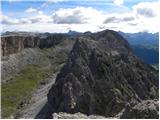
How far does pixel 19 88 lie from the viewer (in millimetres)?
150625

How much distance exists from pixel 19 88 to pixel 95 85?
263ft

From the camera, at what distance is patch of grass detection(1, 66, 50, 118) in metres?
116

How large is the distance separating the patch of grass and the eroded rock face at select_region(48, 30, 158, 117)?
26.9 metres

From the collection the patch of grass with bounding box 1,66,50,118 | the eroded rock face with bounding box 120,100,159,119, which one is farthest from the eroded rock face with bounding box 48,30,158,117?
the eroded rock face with bounding box 120,100,159,119

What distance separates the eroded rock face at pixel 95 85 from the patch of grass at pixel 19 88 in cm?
2692

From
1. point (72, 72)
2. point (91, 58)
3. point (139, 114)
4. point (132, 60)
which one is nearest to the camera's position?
point (139, 114)

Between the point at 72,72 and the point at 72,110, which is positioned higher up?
the point at 72,72

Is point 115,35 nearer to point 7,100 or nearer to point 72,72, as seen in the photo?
point 7,100

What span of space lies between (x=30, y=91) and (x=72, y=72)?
73.7 m

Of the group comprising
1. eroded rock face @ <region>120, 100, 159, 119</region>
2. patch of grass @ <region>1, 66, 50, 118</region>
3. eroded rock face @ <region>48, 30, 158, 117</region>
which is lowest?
patch of grass @ <region>1, 66, 50, 118</region>

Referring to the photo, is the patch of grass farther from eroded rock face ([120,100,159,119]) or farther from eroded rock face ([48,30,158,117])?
eroded rock face ([120,100,159,119])

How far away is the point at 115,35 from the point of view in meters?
195

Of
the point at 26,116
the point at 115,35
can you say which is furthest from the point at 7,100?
the point at 115,35

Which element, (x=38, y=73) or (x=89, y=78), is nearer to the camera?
(x=89, y=78)
